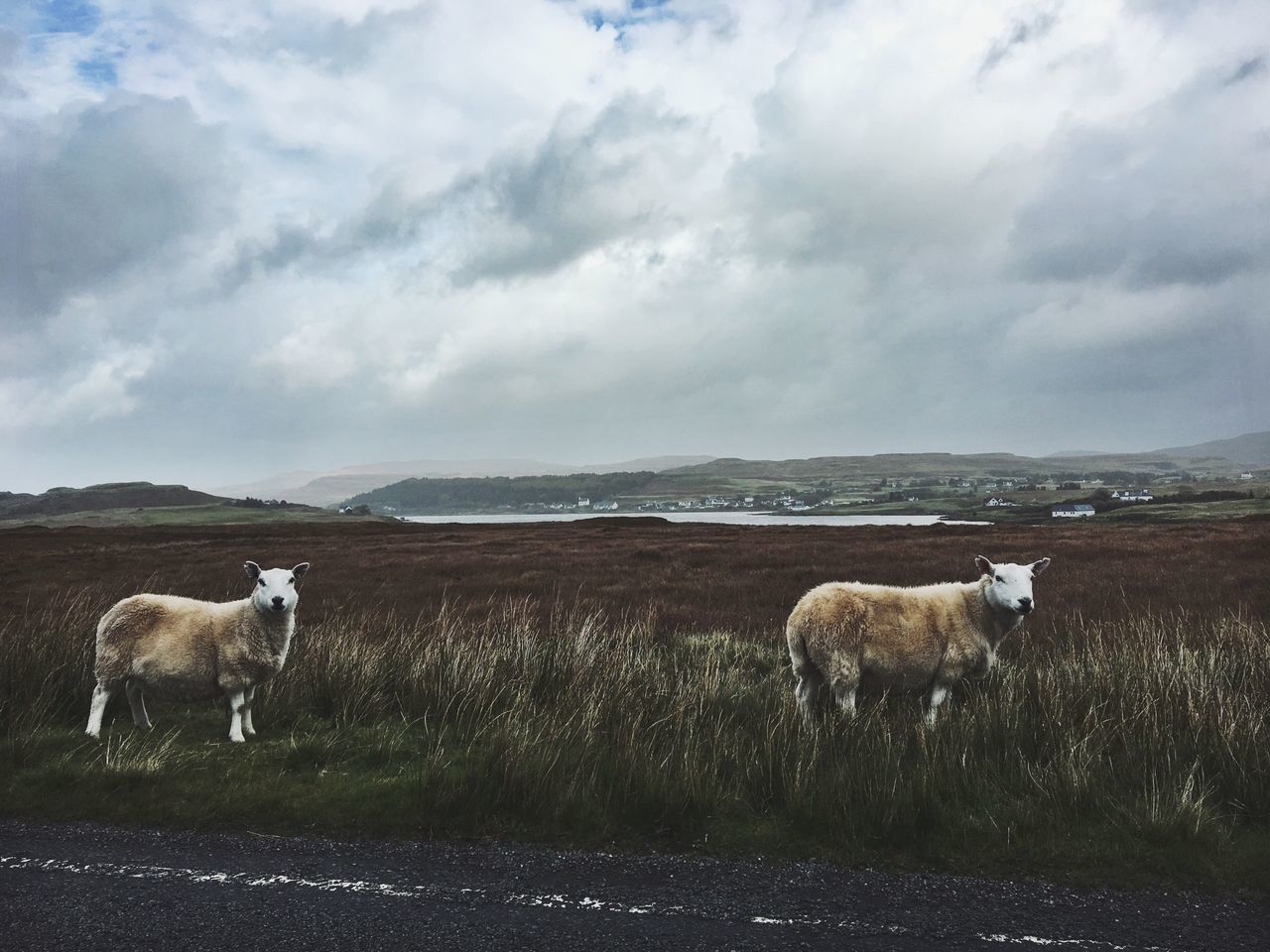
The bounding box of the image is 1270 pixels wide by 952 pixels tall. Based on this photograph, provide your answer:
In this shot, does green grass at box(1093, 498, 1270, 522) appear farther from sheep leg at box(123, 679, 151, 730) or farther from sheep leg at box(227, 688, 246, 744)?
sheep leg at box(123, 679, 151, 730)

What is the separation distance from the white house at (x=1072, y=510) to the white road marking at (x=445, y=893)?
110 m

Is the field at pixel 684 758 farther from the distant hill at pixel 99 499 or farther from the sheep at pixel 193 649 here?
the distant hill at pixel 99 499

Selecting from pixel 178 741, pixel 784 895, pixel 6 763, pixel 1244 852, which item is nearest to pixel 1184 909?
pixel 1244 852

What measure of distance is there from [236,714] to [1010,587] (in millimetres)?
8409

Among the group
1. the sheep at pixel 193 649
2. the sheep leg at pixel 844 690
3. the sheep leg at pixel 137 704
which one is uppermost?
the sheep at pixel 193 649

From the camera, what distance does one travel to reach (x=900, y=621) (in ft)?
26.4


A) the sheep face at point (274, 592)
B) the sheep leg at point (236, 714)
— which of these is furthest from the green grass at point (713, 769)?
the sheep face at point (274, 592)

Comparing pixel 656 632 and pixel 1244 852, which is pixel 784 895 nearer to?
pixel 1244 852

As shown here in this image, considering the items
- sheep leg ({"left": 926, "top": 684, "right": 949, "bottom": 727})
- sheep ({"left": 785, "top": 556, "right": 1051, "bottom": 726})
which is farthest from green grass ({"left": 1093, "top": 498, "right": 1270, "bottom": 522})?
sheep leg ({"left": 926, "top": 684, "right": 949, "bottom": 727})

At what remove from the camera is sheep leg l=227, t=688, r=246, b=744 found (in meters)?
7.24

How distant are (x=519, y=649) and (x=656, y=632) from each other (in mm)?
4793

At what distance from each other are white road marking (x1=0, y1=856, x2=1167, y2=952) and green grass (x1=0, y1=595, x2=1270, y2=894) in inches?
29.8

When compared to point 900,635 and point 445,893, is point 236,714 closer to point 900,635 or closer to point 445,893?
point 445,893

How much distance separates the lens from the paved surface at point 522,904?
154 inches
